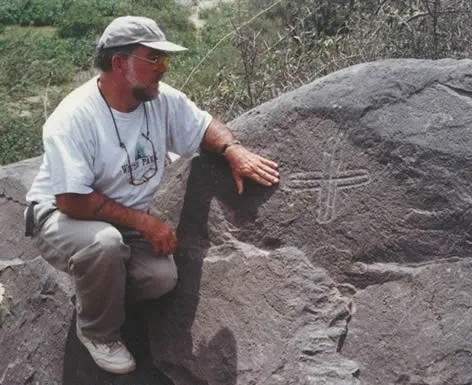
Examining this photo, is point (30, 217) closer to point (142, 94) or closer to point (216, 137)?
point (142, 94)

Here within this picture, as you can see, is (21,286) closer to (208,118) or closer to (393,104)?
(208,118)

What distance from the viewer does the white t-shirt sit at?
9.86 ft

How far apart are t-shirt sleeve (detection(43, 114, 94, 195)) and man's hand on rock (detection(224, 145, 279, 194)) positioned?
1.79 feet

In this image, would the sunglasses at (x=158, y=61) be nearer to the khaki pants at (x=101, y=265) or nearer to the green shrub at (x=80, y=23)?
the khaki pants at (x=101, y=265)

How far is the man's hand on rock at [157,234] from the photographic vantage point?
3.12 metres

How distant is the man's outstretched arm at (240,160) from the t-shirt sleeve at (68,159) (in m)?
0.52

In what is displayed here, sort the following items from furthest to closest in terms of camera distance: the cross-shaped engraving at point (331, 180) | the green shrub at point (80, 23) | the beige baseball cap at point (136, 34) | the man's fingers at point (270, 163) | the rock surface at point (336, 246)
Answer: the green shrub at point (80, 23)
the man's fingers at point (270, 163)
the cross-shaped engraving at point (331, 180)
the beige baseball cap at point (136, 34)
the rock surface at point (336, 246)

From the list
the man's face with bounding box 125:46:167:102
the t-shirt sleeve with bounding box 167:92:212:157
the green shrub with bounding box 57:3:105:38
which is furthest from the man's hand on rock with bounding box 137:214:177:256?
the green shrub with bounding box 57:3:105:38

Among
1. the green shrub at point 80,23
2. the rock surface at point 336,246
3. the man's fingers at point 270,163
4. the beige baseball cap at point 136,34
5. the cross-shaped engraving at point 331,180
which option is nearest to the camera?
the rock surface at point 336,246

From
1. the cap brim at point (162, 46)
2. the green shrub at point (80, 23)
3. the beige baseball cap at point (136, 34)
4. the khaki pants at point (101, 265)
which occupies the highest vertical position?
the beige baseball cap at point (136, 34)

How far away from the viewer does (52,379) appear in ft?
11.3

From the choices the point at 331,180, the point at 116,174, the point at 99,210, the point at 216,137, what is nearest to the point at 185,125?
the point at 216,137

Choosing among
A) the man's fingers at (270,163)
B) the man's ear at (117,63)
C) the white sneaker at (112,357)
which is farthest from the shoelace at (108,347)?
the man's ear at (117,63)

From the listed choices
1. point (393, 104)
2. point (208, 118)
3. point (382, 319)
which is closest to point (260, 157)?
point (208, 118)
